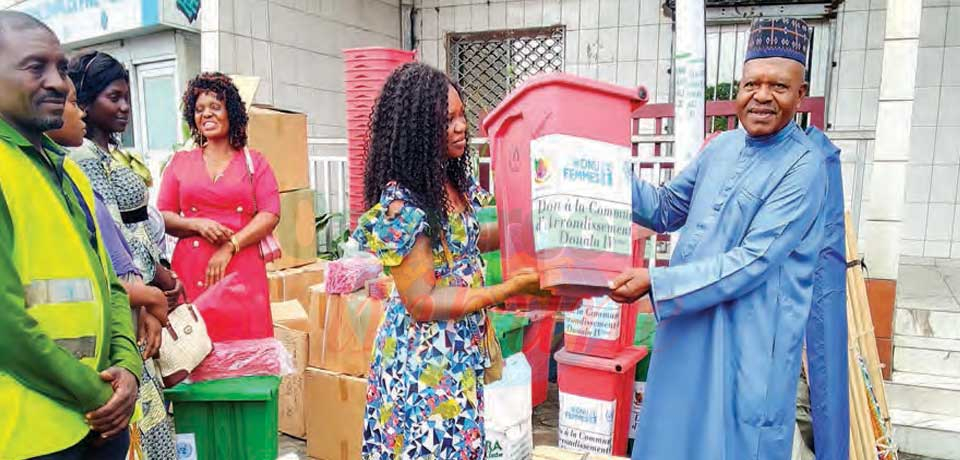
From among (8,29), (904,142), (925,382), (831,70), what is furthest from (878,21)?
(8,29)

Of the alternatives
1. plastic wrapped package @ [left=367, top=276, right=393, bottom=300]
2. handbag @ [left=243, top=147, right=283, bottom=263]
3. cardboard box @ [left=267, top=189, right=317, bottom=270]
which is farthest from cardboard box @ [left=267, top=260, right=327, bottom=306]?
handbag @ [left=243, top=147, right=283, bottom=263]

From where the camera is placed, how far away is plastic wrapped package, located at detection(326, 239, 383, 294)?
3.08m

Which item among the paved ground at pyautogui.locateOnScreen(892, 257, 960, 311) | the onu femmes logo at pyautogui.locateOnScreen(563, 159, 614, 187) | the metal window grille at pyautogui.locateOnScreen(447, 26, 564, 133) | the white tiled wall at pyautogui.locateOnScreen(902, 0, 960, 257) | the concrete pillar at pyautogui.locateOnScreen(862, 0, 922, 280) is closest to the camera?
the onu femmes logo at pyautogui.locateOnScreen(563, 159, 614, 187)

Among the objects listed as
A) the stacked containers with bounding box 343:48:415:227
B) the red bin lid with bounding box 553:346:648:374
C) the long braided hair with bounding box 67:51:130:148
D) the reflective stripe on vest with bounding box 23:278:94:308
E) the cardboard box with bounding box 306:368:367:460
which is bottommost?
the cardboard box with bounding box 306:368:367:460

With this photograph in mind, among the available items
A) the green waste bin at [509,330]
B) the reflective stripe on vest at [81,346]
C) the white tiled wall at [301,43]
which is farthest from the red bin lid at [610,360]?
the white tiled wall at [301,43]

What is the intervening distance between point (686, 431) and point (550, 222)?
29.2 inches

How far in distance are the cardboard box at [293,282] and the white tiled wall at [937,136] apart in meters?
4.63

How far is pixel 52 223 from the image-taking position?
3.60 feet

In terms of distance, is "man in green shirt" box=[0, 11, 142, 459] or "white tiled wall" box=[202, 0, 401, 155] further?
"white tiled wall" box=[202, 0, 401, 155]

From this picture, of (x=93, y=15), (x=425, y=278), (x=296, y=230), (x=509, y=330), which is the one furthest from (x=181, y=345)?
(x=93, y=15)

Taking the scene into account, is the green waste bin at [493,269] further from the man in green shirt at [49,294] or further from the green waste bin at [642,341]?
the man in green shirt at [49,294]

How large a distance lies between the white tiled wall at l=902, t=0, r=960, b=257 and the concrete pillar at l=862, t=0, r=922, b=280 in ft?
7.08

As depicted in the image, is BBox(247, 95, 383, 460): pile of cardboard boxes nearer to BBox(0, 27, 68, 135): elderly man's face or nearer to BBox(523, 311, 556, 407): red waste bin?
BBox(523, 311, 556, 407): red waste bin

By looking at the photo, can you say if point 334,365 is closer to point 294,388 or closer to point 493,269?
point 294,388
